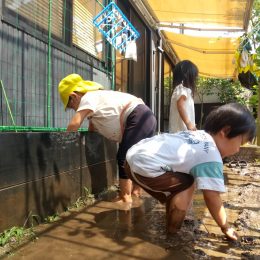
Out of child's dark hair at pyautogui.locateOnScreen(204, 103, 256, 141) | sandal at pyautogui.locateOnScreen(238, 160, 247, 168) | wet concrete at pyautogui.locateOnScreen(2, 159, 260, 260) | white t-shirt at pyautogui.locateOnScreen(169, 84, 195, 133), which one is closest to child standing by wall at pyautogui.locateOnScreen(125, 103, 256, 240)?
child's dark hair at pyautogui.locateOnScreen(204, 103, 256, 141)

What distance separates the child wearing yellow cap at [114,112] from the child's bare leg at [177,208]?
0.97 metres

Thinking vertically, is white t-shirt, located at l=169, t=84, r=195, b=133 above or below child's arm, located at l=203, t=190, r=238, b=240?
above

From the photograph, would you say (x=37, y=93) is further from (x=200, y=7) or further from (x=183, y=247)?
(x=200, y=7)

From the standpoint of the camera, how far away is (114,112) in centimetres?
321

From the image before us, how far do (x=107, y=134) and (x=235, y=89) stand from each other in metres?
16.3

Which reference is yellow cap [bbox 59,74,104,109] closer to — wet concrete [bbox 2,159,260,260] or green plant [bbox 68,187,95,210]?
green plant [bbox 68,187,95,210]

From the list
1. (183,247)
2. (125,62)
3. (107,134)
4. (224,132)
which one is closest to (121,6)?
(125,62)

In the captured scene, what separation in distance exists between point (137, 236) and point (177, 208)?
1.09 ft

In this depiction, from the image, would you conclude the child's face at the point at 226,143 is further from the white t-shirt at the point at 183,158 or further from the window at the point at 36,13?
the window at the point at 36,13

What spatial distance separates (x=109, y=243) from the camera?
86.4 inches

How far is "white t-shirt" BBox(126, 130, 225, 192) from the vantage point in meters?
2.12

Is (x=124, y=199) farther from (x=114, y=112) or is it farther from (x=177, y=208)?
(x=177, y=208)

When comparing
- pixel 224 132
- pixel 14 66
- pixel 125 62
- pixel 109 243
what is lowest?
pixel 109 243

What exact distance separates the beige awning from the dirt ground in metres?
3.69
